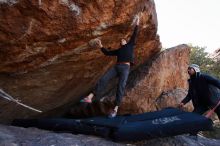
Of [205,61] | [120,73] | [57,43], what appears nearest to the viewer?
[120,73]

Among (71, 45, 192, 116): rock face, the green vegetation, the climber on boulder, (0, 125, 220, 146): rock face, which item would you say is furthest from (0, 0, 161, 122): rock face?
the green vegetation

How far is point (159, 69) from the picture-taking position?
1423 centimetres

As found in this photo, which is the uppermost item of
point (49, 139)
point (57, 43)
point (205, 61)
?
point (205, 61)

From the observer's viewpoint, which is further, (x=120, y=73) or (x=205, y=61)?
(x=205, y=61)

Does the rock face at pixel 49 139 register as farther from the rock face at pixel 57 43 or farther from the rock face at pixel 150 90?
the rock face at pixel 150 90

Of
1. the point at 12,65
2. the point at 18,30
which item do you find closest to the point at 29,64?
the point at 12,65

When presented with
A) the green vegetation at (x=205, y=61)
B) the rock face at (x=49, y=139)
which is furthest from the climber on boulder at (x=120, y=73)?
the green vegetation at (x=205, y=61)

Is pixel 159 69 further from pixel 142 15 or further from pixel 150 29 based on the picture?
pixel 142 15

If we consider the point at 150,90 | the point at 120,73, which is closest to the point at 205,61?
the point at 150,90

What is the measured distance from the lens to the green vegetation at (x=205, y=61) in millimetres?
26969

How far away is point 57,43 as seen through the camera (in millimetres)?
9594

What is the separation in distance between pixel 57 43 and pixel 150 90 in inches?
228

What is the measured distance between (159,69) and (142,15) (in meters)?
3.96

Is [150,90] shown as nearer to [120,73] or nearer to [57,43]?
[120,73]
